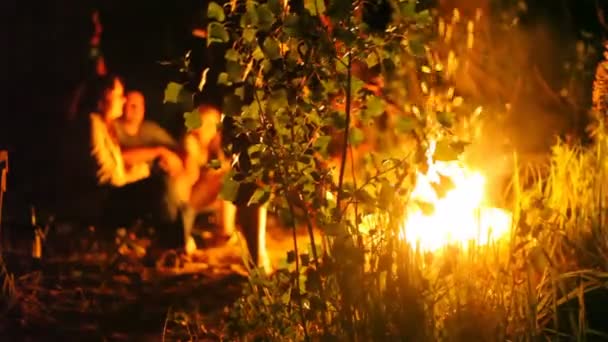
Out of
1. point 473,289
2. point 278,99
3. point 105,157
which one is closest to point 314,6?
point 278,99

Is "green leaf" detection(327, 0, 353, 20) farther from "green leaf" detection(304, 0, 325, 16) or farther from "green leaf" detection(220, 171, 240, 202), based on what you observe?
"green leaf" detection(220, 171, 240, 202)

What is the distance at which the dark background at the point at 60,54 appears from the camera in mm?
6816

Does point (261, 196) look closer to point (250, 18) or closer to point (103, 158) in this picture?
point (250, 18)

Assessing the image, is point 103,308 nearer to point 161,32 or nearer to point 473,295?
point 473,295

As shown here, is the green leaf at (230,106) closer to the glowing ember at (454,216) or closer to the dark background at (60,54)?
the glowing ember at (454,216)

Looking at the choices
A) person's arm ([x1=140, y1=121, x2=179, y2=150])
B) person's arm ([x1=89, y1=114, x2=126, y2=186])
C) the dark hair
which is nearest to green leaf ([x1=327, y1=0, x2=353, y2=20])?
the dark hair

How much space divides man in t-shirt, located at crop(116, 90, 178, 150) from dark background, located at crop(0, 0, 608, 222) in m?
0.81

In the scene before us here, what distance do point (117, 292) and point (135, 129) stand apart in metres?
1.48

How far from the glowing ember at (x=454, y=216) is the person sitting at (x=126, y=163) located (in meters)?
2.05

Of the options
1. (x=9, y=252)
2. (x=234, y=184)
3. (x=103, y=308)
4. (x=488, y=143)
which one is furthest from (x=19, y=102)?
(x=234, y=184)

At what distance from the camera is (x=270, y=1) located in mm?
2674

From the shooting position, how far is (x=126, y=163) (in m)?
5.67

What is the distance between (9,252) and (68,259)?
0.39m

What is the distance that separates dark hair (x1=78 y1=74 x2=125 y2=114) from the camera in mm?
5598
